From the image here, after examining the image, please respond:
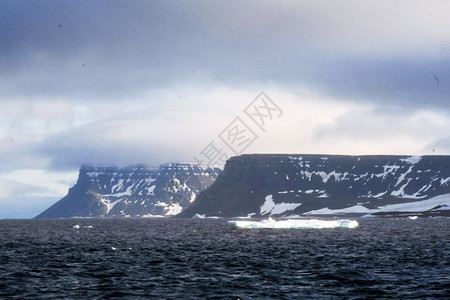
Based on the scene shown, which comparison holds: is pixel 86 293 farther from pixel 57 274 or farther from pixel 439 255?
pixel 439 255

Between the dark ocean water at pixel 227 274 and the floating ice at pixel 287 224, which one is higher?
the floating ice at pixel 287 224

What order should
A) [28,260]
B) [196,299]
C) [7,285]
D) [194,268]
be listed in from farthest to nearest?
1. [28,260]
2. [194,268]
3. [7,285]
4. [196,299]

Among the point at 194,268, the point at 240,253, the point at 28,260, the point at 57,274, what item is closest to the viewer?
the point at 57,274

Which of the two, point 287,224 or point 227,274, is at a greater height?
point 287,224

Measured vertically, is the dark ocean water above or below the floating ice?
below

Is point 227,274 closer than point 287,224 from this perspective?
Yes

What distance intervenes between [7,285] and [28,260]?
24.4 meters

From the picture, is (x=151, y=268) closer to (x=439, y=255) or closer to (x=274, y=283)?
(x=274, y=283)

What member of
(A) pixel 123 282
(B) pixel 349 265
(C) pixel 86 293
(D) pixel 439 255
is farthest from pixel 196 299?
(D) pixel 439 255

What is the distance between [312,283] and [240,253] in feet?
104

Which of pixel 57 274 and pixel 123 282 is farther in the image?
pixel 57 274

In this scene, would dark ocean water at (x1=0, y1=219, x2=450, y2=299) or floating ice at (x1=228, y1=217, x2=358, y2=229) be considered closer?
dark ocean water at (x1=0, y1=219, x2=450, y2=299)

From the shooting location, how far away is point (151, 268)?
60094 mm

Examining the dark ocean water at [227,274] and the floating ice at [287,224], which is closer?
the dark ocean water at [227,274]
